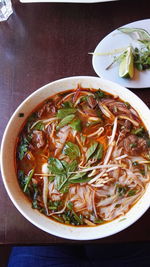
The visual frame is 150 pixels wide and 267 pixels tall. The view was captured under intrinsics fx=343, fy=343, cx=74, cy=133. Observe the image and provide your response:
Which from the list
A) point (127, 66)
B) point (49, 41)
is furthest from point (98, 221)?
point (49, 41)

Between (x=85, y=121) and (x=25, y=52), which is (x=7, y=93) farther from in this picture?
(x=85, y=121)

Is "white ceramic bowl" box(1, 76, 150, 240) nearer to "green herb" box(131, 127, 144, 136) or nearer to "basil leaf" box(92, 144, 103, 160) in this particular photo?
"green herb" box(131, 127, 144, 136)

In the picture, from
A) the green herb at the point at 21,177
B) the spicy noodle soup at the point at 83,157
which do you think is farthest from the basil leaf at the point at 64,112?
the green herb at the point at 21,177

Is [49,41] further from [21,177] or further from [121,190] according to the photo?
[121,190]

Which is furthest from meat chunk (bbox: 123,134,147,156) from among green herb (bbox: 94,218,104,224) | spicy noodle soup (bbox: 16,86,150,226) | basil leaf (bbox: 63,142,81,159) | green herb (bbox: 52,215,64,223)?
green herb (bbox: 52,215,64,223)

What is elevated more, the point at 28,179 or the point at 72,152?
the point at 72,152

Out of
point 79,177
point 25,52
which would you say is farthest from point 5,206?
point 25,52

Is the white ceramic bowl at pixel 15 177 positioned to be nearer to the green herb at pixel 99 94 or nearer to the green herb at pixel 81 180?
the green herb at pixel 99 94
